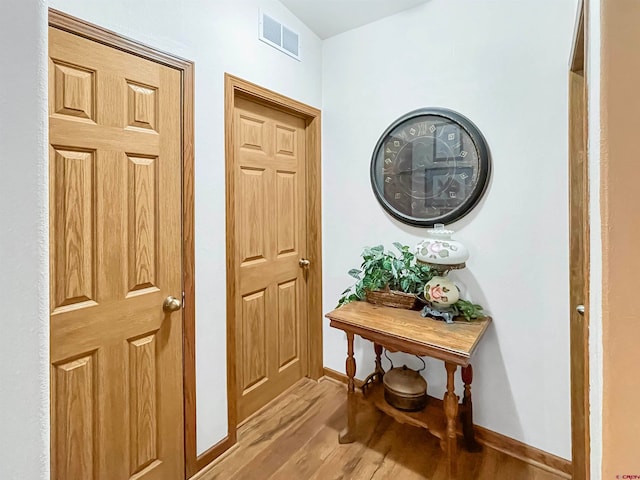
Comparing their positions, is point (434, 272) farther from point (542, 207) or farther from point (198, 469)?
point (198, 469)

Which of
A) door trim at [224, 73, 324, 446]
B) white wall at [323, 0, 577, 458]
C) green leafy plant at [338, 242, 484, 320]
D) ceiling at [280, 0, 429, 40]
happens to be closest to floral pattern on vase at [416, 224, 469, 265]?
green leafy plant at [338, 242, 484, 320]

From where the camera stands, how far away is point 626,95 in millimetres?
587

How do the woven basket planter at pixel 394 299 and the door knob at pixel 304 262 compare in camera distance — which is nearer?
the woven basket planter at pixel 394 299

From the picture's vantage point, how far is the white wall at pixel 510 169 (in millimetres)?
1663

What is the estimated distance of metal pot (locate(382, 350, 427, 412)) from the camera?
1.82 m

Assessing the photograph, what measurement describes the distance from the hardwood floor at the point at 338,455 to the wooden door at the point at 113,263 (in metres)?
0.41

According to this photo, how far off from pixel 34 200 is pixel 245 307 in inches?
63.8

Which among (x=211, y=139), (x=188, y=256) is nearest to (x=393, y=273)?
(x=188, y=256)

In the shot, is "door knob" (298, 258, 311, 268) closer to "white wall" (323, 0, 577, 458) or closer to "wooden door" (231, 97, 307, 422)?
"wooden door" (231, 97, 307, 422)

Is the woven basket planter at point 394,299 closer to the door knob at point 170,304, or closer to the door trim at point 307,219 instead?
the door trim at point 307,219

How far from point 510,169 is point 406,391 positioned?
135 cm

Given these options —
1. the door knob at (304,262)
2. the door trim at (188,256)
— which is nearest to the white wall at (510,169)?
the door knob at (304,262)

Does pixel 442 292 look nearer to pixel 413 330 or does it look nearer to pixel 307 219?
pixel 413 330

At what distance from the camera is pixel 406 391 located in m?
1.82
